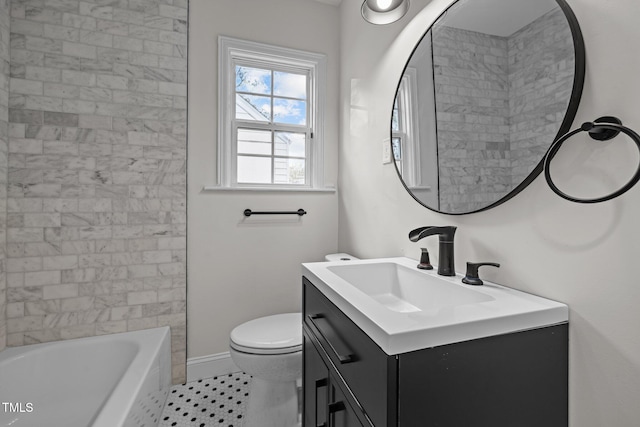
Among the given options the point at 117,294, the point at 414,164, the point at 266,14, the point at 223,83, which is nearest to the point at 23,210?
the point at 117,294

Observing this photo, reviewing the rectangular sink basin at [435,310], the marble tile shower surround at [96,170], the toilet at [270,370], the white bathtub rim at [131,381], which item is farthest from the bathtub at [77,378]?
the rectangular sink basin at [435,310]

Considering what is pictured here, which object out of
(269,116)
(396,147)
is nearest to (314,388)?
(396,147)

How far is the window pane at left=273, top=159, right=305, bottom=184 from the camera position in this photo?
2203mm

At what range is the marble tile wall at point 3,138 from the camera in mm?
1574

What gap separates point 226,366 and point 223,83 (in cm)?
195

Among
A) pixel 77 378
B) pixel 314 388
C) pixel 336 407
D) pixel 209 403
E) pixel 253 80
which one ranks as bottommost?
pixel 209 403

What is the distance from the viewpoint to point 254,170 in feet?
7.04

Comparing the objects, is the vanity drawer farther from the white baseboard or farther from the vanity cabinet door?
the white baseboard

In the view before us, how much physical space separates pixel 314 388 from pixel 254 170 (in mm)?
1491

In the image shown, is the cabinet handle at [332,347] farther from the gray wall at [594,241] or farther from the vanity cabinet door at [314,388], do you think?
the gray wall at [594,241]

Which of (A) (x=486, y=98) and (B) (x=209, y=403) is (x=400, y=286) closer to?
(A) (x=486, y=98)

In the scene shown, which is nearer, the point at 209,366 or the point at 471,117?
the point at 471,117

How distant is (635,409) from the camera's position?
65cm

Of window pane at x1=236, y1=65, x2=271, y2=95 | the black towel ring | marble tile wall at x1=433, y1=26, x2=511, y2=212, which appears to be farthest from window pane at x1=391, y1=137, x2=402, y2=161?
window pane at x1=236, y1=65, x2=271, y2=95
